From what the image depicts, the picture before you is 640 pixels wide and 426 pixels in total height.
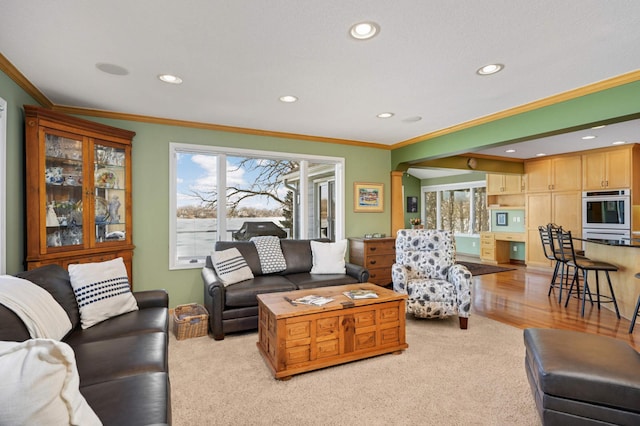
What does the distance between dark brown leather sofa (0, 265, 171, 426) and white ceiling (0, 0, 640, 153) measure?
5.23 feet

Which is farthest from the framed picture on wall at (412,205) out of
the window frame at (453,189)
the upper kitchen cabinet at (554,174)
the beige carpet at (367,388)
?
the beige carpet at (367,388)

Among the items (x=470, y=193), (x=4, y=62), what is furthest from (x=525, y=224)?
(x=4, y=62)

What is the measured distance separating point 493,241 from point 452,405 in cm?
659

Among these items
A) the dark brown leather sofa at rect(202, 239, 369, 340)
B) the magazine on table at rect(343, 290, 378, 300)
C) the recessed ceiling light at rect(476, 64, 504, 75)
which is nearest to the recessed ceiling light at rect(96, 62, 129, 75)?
the dark brown leather sofa at rect(202, 239, 369, 340)

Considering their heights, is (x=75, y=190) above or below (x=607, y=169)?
below

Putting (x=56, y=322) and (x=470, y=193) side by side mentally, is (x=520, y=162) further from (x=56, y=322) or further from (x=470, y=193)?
(x=56, y=322)

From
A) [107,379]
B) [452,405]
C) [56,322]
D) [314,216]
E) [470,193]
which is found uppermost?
[470,193]

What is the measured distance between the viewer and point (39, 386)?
29.2 inches

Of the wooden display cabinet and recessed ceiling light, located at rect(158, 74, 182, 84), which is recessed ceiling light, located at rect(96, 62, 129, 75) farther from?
the wooden display cabinet

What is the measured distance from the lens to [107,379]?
1493mm

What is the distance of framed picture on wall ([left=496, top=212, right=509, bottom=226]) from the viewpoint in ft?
25.4

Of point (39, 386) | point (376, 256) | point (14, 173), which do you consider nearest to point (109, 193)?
point (14, 173)

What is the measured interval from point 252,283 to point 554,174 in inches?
258

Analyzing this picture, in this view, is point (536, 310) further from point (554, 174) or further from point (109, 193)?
point (109, 193)
